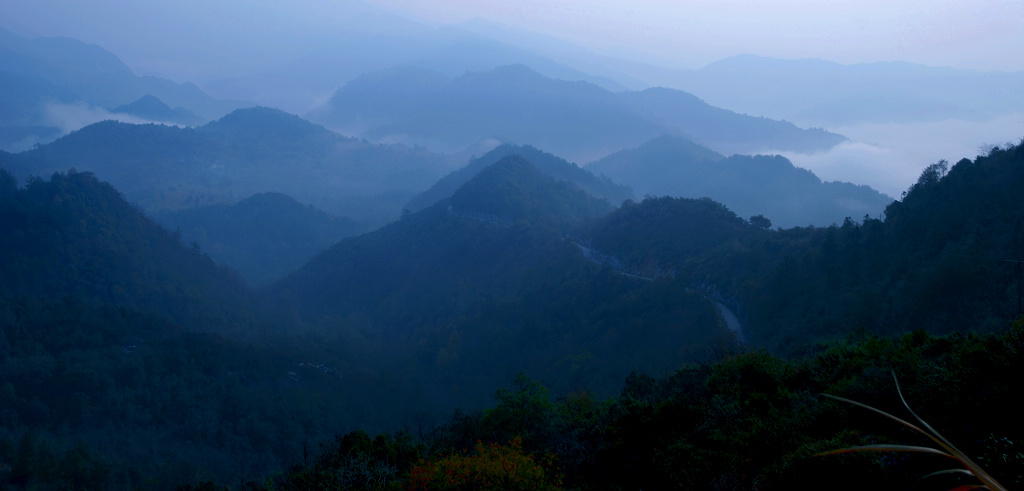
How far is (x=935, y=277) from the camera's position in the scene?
26641 mm

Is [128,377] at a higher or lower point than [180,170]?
lower

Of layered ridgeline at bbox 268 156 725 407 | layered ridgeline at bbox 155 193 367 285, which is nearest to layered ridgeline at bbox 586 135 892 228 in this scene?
layered ridgeline at bbox 268 156 725 407

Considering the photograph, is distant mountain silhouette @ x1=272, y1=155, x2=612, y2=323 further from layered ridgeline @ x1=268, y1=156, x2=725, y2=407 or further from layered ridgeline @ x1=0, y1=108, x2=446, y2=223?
layered ridgeline @ x1=0, y1=108, x2=446, y2=223

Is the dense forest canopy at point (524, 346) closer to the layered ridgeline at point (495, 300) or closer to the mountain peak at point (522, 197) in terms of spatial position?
the layered ridgeline at point (495, 300)

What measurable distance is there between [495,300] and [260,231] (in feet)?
251

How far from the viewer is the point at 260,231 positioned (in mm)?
118062

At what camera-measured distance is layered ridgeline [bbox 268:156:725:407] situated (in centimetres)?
4169

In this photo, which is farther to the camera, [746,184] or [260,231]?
[746,184]

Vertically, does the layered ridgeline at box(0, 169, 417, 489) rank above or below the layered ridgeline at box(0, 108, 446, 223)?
below

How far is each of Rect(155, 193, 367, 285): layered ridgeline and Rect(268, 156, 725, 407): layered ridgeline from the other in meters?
28.6

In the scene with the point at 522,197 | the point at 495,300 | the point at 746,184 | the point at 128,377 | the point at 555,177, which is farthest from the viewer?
the point at 746,184

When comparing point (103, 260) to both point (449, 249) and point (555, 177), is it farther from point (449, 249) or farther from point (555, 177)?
point (555, 177)

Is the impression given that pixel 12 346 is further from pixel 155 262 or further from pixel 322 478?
pixel 322 478

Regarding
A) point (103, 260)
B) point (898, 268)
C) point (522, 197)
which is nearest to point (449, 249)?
point (522, 197)
